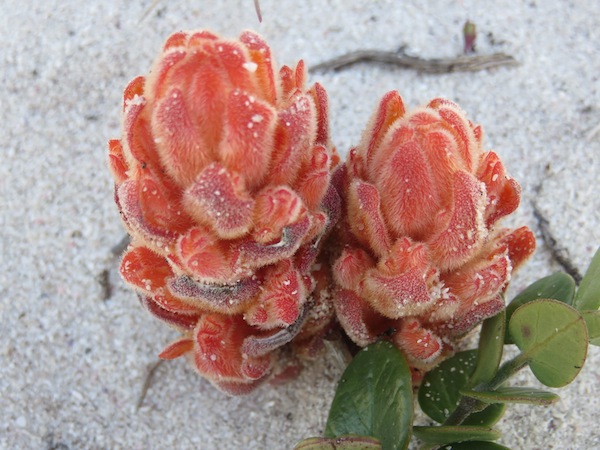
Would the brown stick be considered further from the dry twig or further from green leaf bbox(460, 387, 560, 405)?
green leaf bbox(460, 387, 560, 405)

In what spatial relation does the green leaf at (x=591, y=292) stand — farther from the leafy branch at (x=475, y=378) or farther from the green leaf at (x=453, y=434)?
the green leaf at (x=453, y=434)

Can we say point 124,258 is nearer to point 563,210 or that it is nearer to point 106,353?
point 106,353

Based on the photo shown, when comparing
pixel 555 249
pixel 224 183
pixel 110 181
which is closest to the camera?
pixel 224 183

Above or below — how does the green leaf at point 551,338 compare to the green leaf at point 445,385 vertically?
above

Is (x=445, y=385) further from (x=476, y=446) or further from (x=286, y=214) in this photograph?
(x=286, y=214)

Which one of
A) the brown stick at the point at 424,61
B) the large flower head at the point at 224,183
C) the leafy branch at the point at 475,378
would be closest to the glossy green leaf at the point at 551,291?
the leafy branch at the point at 475,378

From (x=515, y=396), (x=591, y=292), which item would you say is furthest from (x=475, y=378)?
(x=591, y=292)

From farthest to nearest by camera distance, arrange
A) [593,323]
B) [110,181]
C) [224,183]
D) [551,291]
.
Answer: [110,181] < [551,291] < [593,323] < [224,183]
